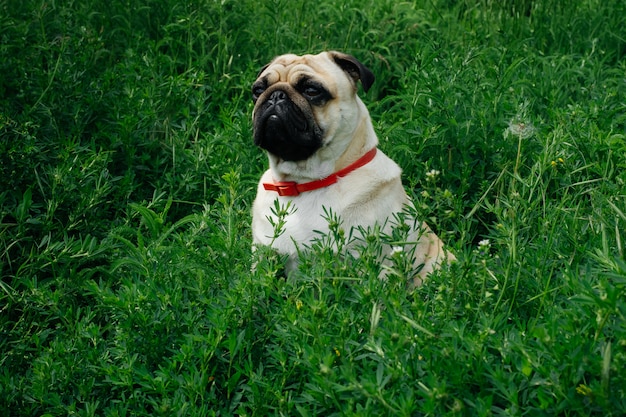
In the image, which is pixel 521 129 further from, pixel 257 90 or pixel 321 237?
pixel 257 90

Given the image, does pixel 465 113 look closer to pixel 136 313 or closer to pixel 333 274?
pixel 333 274

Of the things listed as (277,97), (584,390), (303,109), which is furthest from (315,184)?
(584,390)

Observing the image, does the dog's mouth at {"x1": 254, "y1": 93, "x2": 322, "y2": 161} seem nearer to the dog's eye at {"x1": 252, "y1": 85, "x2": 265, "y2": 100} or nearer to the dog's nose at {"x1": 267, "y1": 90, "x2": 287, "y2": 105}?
the dog's nose at {"x1": 267, "y1": 90, "x2": 287, "y2": 105}

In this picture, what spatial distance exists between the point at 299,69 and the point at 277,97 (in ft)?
0.63

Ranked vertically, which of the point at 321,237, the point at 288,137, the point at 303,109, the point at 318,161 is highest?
the point at 303,109

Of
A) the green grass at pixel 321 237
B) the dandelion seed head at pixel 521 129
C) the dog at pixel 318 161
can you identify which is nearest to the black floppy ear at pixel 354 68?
the dog at pixel 318 161

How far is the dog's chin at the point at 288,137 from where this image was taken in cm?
384

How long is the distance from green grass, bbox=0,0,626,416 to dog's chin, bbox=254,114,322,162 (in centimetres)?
30

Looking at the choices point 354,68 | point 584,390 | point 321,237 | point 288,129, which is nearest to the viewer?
point 584,390

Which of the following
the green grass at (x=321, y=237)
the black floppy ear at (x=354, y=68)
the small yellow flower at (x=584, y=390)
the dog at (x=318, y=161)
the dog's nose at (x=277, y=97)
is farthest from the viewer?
the black floppy ear at (x=354, y=68)

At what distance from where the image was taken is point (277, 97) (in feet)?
12.9

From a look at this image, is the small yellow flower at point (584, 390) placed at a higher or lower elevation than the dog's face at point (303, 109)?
higher

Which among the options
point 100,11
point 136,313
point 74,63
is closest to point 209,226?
point 136,313

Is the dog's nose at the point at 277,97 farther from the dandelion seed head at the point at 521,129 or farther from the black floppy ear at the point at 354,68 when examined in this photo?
the dandelion seed head at the point at 521,129
